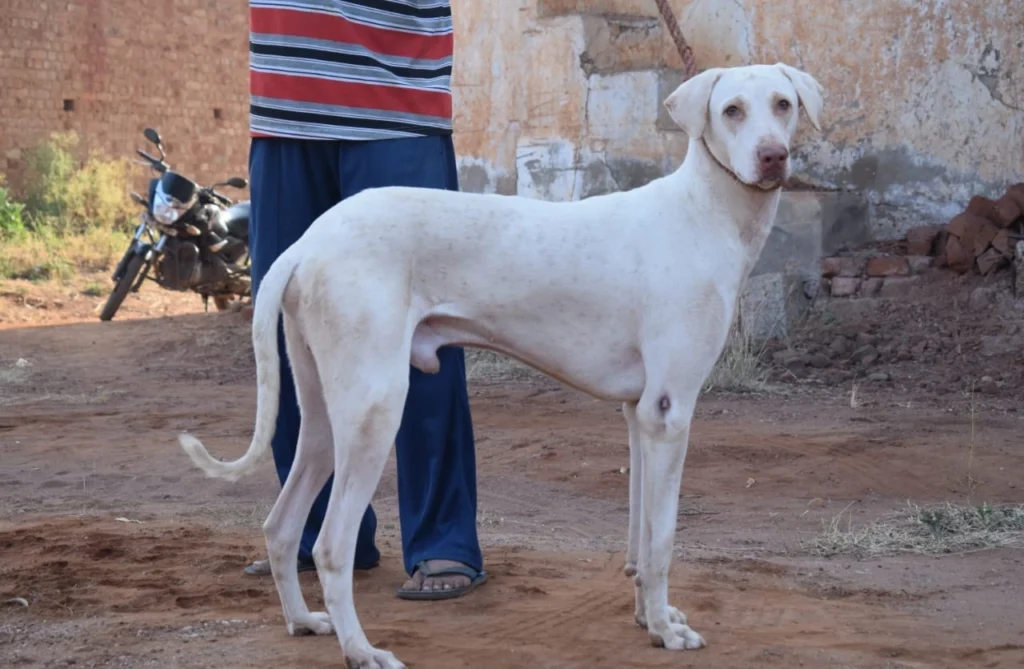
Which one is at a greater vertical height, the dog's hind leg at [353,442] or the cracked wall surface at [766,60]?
the cracked wall surface at [766,60]

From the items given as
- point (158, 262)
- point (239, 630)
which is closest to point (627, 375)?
Result: point (239, 630)

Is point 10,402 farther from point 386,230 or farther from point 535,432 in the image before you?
point 386,230

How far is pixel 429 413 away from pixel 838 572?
1430 mm

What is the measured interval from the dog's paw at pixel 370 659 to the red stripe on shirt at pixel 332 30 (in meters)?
1.78

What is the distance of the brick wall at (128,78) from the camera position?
53.0 ft

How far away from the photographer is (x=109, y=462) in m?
6.39

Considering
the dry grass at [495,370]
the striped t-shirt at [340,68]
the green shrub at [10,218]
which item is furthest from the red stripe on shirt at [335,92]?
the green shrub at [10,218]

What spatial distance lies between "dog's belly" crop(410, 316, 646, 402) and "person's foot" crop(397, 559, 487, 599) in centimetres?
77

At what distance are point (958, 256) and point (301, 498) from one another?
19.8 feet

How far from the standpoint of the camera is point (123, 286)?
1198cm

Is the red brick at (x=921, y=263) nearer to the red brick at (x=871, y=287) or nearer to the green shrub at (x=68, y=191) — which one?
the red brick at (x=871, y=287)

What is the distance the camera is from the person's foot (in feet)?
→ 12.5

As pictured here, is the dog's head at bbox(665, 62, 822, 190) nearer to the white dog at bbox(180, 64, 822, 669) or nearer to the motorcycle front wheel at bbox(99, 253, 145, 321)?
the white dog at bbox(180, 64, 822, 669)

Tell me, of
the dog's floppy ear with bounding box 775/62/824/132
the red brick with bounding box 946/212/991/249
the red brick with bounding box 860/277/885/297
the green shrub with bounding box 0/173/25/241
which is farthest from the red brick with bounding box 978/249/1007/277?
the green shrub with bounding box 0/173/25/241
